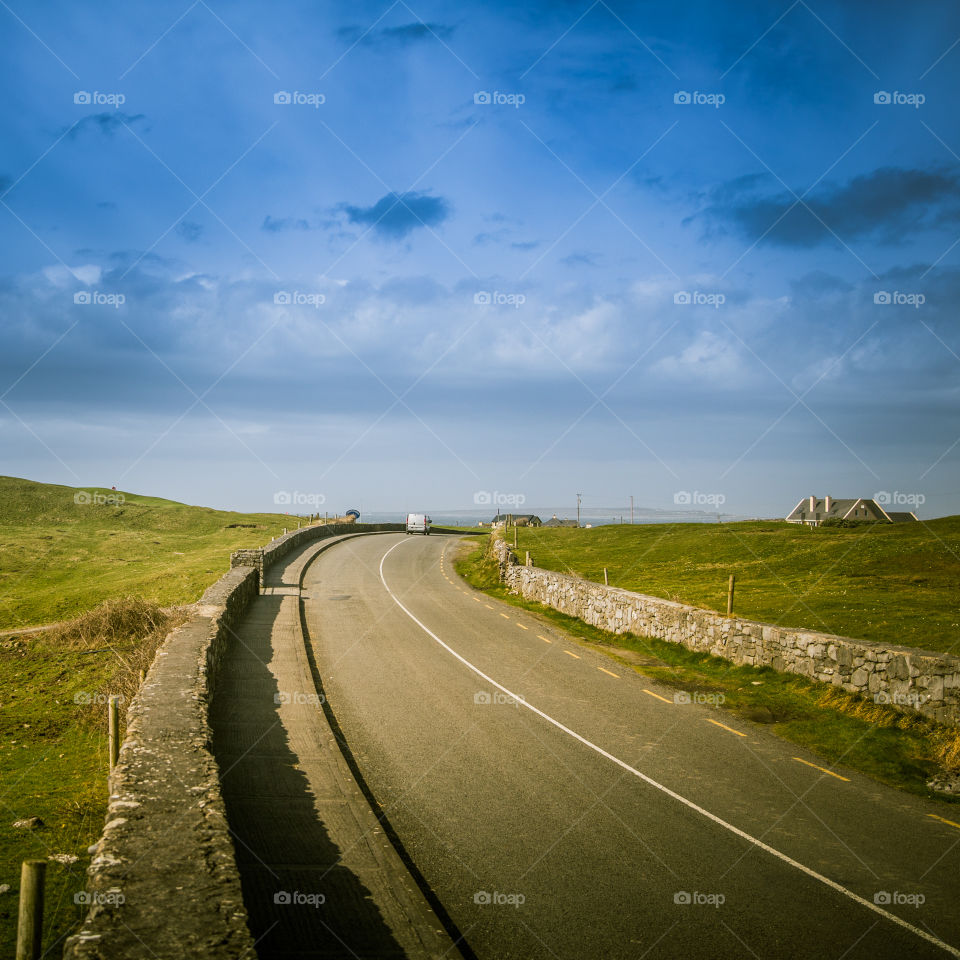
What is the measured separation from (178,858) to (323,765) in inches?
191

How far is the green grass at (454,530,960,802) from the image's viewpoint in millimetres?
10742

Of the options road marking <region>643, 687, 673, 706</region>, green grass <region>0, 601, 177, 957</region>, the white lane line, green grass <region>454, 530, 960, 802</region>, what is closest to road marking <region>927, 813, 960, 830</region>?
green grass <region>454, 530, 960, 802</region>

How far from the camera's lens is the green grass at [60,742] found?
7045mm
